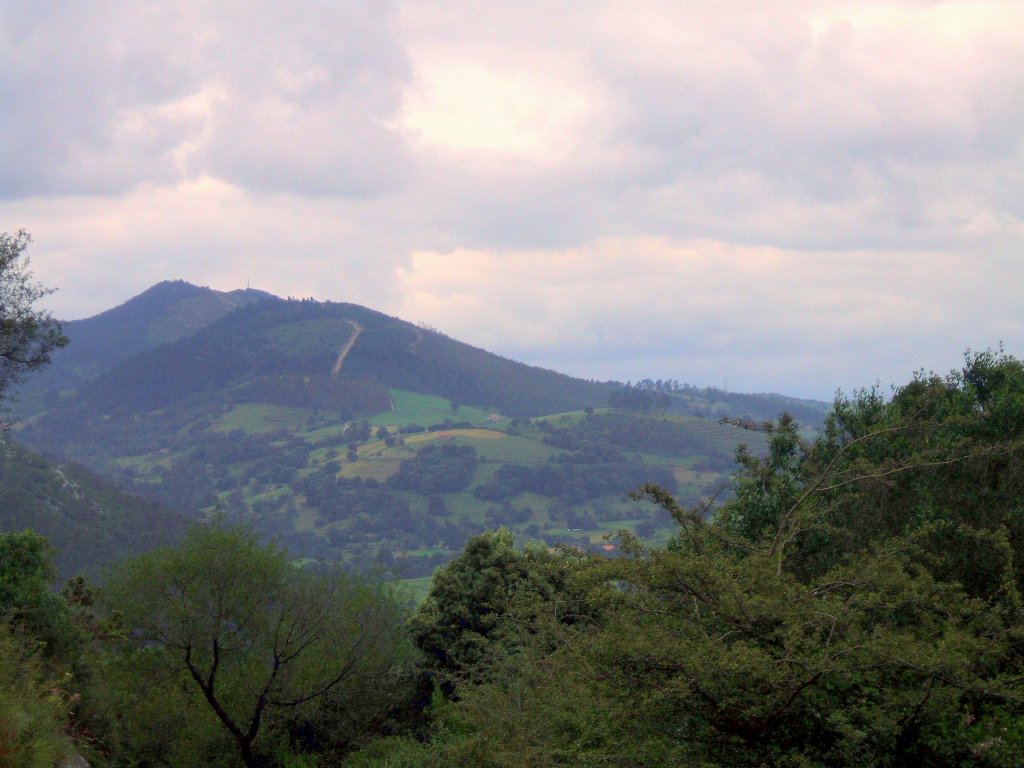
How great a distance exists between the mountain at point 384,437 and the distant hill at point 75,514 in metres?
8.44

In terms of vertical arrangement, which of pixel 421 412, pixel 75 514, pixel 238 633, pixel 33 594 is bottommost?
pixel 75 514

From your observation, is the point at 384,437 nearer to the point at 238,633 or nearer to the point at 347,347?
the point at 347,347

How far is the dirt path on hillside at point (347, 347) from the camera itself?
17710 centimetres

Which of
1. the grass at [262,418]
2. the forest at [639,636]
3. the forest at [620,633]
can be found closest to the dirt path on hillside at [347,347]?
the grass at [262,418]

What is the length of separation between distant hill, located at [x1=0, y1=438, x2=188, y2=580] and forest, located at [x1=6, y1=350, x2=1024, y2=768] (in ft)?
114

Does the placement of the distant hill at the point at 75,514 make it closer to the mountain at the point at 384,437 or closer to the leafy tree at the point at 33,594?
the mountain at the point at 384,437

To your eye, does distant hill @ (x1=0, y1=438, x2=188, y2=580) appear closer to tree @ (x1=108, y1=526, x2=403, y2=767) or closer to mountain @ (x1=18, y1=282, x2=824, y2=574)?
mountain @ (x1=18, y1=282, x2=824, y2=574)

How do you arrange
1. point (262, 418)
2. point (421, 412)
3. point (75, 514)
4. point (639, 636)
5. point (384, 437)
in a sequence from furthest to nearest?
point (262, 418), point (421, 412), point (384, 437), point (75, 514), point (639, 636)

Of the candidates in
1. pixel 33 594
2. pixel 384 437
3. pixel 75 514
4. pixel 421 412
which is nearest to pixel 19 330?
pixel 33 594

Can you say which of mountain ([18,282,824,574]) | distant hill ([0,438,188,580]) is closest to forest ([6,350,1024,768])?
distant hill ([0,438,188,580])

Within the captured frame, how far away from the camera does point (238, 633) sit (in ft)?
69.0

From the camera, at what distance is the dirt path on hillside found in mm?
177100

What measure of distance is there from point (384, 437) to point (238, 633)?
125923 millimetres

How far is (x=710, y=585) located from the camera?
9102 mm
